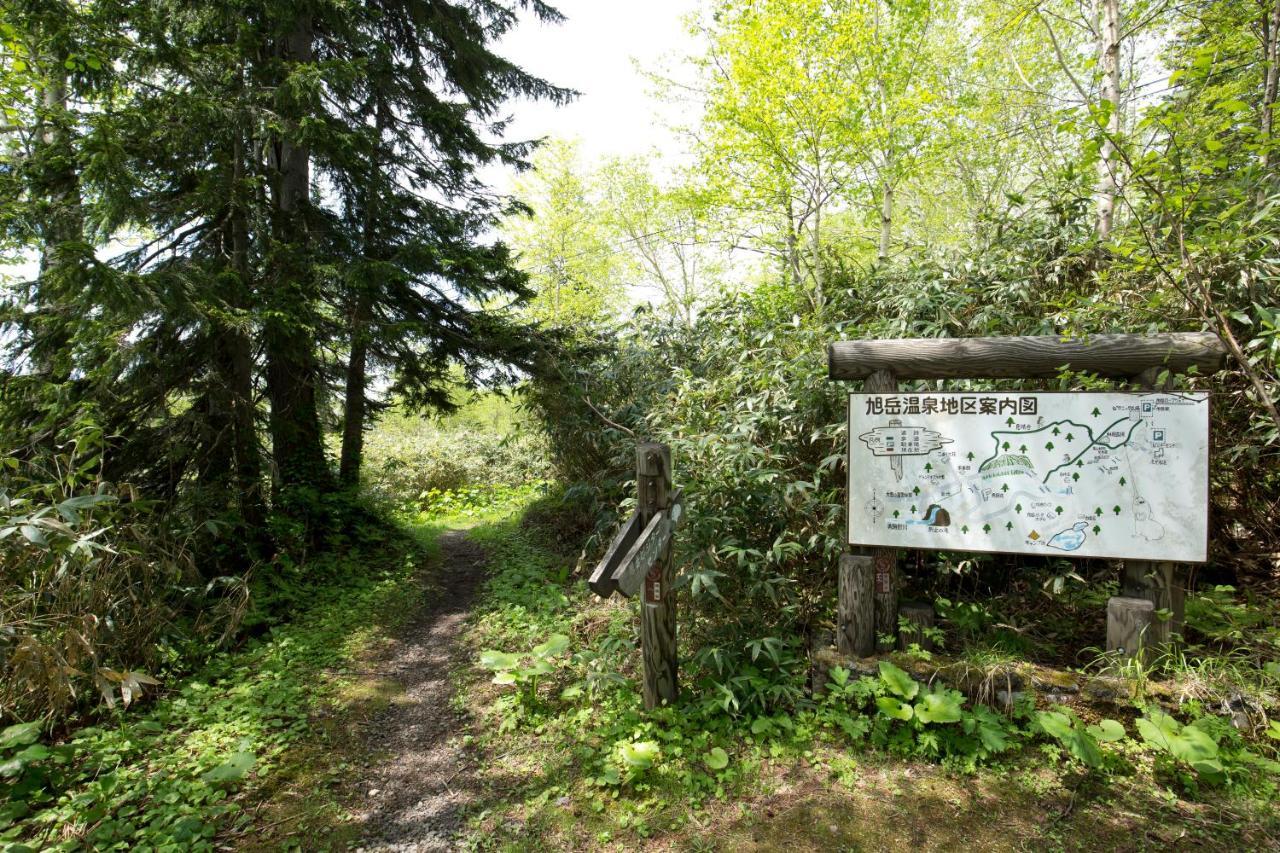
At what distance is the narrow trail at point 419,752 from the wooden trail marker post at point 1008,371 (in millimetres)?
2360

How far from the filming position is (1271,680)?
2.84m

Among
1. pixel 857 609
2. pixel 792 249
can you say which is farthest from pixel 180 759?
pixel 792 249

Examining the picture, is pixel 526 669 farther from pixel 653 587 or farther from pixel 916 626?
pixel 916 626

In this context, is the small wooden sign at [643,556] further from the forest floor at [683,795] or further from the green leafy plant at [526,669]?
the green leafy plant at [526,669]

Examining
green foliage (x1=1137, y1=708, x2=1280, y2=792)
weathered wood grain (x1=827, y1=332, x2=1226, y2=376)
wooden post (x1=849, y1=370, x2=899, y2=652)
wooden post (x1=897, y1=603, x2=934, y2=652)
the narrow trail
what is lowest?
the narrow trail

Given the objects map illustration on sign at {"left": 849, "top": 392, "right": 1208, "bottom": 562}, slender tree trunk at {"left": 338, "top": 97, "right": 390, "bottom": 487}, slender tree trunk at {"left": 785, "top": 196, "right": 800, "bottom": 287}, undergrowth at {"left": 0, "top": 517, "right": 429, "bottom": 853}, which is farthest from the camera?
slender tree trunk at {"left": 338, "top": 97, "right": 390, "bottom": 487}

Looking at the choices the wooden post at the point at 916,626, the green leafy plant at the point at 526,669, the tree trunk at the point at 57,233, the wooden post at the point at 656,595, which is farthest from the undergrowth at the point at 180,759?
the wooden post at the point at 916,626

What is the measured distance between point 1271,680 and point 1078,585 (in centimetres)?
100

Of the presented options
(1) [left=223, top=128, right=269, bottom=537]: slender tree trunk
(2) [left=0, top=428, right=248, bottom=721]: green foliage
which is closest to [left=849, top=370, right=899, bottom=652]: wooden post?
(2) [left=0, top=428, right=248, bottom=721]: green foliage

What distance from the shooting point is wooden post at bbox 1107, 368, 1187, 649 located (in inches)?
120

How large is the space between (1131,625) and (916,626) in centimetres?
104

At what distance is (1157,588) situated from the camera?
310cm

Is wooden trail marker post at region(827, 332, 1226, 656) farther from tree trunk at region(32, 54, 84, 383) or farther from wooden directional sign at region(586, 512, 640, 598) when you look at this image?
tree trunk at region(32, 54, 84, 383)

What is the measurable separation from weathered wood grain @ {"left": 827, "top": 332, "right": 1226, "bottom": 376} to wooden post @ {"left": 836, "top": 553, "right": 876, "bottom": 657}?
118 cm
